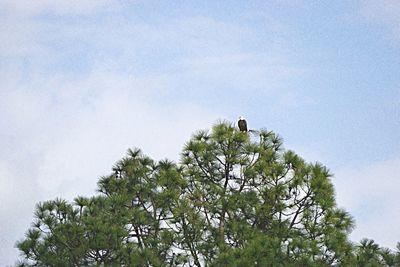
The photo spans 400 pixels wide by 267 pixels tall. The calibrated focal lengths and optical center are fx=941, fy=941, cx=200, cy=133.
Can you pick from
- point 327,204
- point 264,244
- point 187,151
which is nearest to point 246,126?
point 187,151

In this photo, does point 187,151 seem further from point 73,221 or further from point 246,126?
point 73,221

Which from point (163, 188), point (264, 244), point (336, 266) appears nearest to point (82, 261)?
point (163, 188)

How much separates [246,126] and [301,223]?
1440 mm

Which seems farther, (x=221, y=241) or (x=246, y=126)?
(x=246, y=126)

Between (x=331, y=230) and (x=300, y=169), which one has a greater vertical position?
(x=300, y=169)

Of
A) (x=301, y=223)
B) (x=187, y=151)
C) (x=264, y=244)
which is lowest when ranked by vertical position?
(x=264, y=244)

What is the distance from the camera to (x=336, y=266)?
1000 cm

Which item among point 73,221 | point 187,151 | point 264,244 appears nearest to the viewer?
point 264,244

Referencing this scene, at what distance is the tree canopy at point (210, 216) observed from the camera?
989 cm

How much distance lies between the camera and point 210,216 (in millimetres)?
10922

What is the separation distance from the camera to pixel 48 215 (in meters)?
10.4

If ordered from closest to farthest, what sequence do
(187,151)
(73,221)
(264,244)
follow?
(264,244) → (73,221) → (187,151)

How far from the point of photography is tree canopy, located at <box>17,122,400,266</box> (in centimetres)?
989

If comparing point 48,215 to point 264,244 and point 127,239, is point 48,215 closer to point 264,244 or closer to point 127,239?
point 127,239
